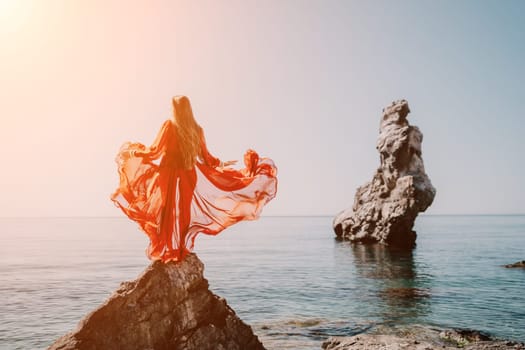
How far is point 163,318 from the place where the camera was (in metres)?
7.78

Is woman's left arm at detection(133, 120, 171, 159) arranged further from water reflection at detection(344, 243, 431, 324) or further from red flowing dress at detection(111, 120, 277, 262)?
water reflection at detection(344, 243, 431, 324)

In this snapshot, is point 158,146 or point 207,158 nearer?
→ point 158,146

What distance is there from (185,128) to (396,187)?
128 ft

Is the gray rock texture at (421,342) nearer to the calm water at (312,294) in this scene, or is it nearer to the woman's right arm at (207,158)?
the calm water at (312,294)

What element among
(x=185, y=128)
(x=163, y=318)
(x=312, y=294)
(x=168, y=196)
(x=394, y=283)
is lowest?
(x=394, y=283)

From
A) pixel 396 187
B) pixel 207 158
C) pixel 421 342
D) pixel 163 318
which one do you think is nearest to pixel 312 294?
pixel 421 342

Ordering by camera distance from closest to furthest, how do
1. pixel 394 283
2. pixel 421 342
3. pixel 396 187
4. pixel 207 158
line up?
pixel 207 158 → pixel 421 342 → pixel 394 283 → pixel 396 187

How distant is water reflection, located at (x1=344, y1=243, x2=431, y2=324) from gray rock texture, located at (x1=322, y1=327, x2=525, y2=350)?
7.10ft

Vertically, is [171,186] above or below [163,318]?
above

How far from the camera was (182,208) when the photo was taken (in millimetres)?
8258

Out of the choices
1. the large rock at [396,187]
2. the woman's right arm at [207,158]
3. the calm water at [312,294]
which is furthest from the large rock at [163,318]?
the large rock at [396,187]

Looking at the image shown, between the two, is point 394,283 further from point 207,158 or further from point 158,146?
point 158,146

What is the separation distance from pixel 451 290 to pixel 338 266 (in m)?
10.7

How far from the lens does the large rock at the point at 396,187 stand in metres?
42.4
